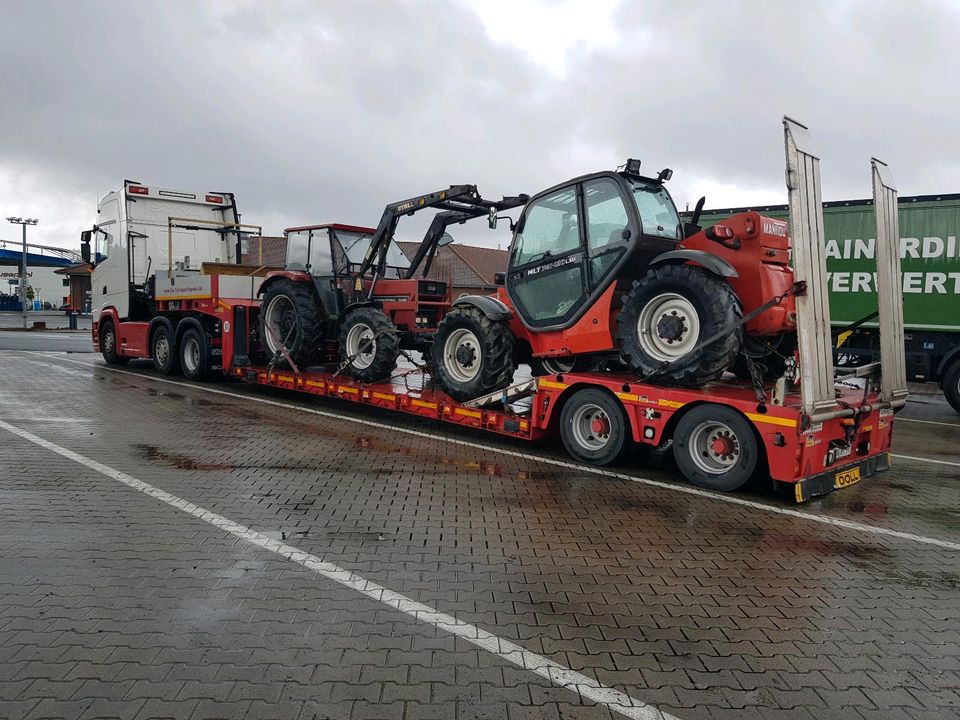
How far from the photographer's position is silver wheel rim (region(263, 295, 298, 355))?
11.7 meters

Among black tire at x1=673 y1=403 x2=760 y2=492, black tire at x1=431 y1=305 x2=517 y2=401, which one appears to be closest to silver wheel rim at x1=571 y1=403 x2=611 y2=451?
black tire at x1=673 y1=403 x2=760 y2=492

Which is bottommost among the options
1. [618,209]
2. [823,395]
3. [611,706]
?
[611,706]

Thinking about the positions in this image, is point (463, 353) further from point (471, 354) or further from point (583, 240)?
point (583, 240)

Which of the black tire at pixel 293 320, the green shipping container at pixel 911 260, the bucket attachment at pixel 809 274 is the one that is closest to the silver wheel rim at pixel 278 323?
the black tire at pixel 293 320

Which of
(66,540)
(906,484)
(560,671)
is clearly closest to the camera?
(560,671)

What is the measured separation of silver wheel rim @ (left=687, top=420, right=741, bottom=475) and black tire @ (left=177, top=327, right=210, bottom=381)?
9.65m

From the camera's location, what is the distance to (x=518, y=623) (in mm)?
3943

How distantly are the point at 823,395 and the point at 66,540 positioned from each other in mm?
6163

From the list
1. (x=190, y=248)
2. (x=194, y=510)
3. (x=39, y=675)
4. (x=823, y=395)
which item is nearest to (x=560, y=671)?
(x=39, y=675)

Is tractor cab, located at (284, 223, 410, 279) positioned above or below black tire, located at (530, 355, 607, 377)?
above

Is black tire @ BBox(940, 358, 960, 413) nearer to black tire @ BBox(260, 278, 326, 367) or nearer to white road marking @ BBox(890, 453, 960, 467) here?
white road marking @ BBox(890, 453, 960, 467)

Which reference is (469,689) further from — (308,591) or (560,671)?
(308,591)

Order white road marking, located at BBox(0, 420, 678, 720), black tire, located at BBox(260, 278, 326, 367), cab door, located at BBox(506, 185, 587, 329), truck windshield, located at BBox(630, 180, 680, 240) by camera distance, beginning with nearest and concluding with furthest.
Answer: white road marking, located at BBox(0, 420, 678, 720) → truck windshield, located at BBox(630, 180, 680, 240) → cab door, located at BBox(506, 185, 587, 329) → black tire, located at BBox(260, 278, 326, 367)

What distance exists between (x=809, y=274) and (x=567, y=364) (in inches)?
131
